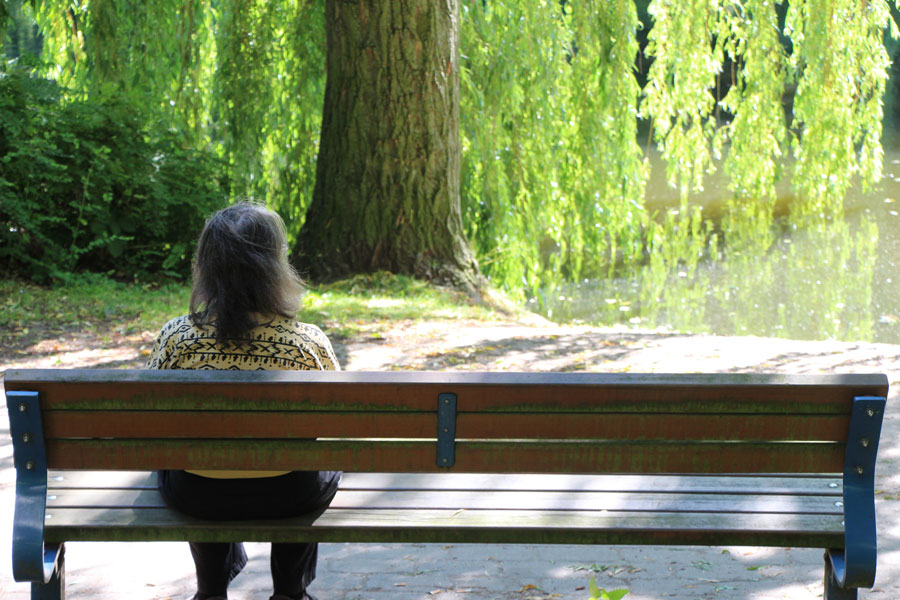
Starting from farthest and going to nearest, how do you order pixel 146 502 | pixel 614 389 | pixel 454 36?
pixel 454 36
pixel 146 502
pixel 614 389

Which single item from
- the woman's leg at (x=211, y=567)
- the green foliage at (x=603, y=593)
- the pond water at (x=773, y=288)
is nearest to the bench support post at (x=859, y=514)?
the green foliage at (x=603, y=593)

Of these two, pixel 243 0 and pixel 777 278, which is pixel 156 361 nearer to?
pixel 243 0

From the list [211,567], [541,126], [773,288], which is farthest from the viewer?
[773,288]

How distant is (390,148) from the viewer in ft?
30.2

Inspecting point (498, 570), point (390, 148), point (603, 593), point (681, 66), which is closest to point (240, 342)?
point (603, 593)

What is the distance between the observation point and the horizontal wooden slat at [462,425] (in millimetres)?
2543

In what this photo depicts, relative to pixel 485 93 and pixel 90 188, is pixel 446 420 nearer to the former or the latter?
pixel 90 188

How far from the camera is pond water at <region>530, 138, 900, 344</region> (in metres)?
11.6


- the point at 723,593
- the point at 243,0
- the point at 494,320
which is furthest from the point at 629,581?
the point at 243,0

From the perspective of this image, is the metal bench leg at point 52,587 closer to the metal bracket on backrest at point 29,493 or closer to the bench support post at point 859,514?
the metal bracket on backrest at point 29,493

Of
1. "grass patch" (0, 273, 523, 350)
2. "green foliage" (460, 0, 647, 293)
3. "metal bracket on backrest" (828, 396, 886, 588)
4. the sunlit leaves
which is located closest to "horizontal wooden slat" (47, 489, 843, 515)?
"metal bracket on backrest" (828, 396, 886, 588)

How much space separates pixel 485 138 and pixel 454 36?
54.8 inches

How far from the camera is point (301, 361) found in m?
2.84

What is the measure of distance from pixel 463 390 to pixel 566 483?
0.63 meters
